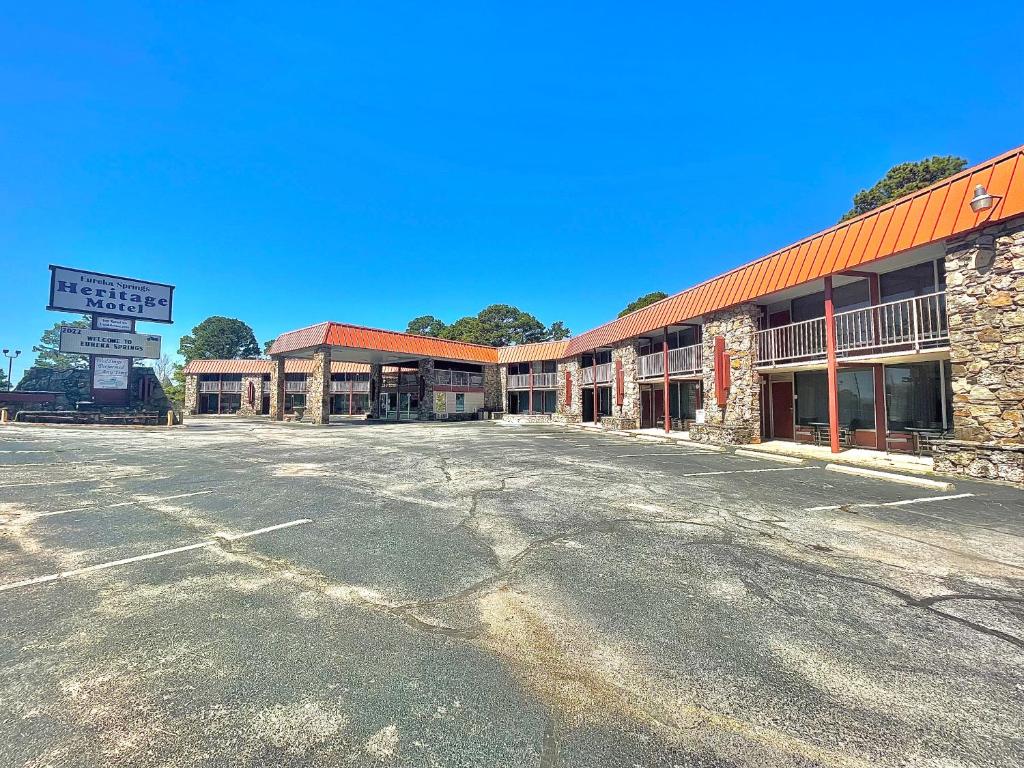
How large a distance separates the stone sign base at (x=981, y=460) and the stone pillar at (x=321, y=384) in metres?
29.9

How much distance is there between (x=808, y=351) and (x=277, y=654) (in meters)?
16.5

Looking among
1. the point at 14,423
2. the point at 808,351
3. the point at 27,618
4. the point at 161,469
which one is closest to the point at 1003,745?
the point at 27,618

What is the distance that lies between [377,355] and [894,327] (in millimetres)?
31461

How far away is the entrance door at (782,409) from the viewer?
1669cm

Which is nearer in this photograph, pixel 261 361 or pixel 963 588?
pixel 963 588

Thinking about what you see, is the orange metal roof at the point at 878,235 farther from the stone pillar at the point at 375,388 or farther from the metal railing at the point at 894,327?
the stone pillar at the point at 375,388

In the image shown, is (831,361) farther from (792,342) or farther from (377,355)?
(377,355)

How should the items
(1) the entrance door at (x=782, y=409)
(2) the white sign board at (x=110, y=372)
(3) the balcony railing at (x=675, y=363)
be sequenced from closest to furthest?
(1) the entrance door at (x=782, y=409) < (3) the balcony railing at (x=675, y=363) < (2) the white sign board at (x=110, y=372)

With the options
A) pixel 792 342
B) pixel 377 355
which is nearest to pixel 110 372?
pixel 377 355

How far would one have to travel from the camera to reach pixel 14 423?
80.6ft

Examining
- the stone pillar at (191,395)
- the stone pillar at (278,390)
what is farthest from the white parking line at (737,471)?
the stone pillar at (191,395)

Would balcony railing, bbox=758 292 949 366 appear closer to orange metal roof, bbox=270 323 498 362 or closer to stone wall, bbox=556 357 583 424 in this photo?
stone wall, bbox=556 357 583 424

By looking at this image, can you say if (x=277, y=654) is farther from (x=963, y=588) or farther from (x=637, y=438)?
(x=637, y=438)

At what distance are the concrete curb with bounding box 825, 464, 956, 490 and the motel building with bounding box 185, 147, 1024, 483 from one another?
1.30m
